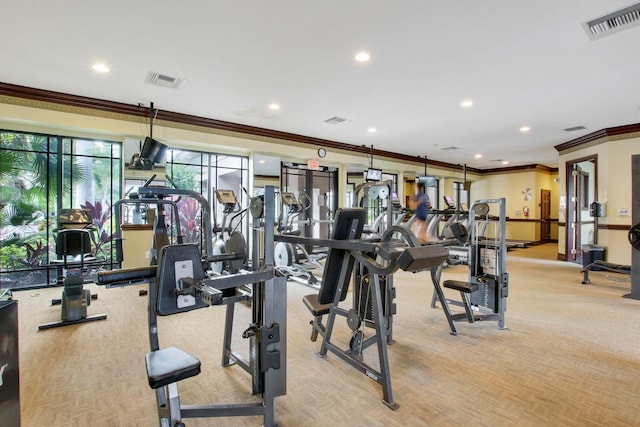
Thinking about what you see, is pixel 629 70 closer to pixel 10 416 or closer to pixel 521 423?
pixel 521 423

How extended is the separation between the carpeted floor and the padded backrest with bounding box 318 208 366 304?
23.9 inches

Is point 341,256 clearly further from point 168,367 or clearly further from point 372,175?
point 372,175

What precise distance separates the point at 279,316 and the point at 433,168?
34.5 ft

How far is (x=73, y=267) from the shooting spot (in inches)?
155

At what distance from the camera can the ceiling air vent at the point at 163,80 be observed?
4289 mm

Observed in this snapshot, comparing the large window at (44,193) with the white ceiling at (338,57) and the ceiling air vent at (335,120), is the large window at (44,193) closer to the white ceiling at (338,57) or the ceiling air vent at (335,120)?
the white ceiling at (338,57)

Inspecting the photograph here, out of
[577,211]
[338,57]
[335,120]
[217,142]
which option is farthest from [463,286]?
[577,211]

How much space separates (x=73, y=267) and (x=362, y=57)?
419 centimetres

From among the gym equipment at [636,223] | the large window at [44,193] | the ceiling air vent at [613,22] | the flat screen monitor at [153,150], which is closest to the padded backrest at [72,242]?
the large window at [44,193]

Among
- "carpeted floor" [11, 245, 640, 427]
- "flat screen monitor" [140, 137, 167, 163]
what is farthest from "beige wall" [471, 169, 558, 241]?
"flat screen monitor" [140, 137, 167, 163]

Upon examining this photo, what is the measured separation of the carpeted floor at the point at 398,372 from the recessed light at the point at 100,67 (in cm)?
300

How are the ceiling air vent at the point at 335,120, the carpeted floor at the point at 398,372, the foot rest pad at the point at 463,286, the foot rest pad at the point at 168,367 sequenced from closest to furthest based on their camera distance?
the foot rest pad at the point at 168,367, the carpeted floor at the point at 398,372, the foot rest pad at the point at 463,286, the ceiling air vent at the point at 335,120

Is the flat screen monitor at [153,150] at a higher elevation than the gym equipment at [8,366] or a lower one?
higher

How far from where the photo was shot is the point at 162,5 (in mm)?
2807
